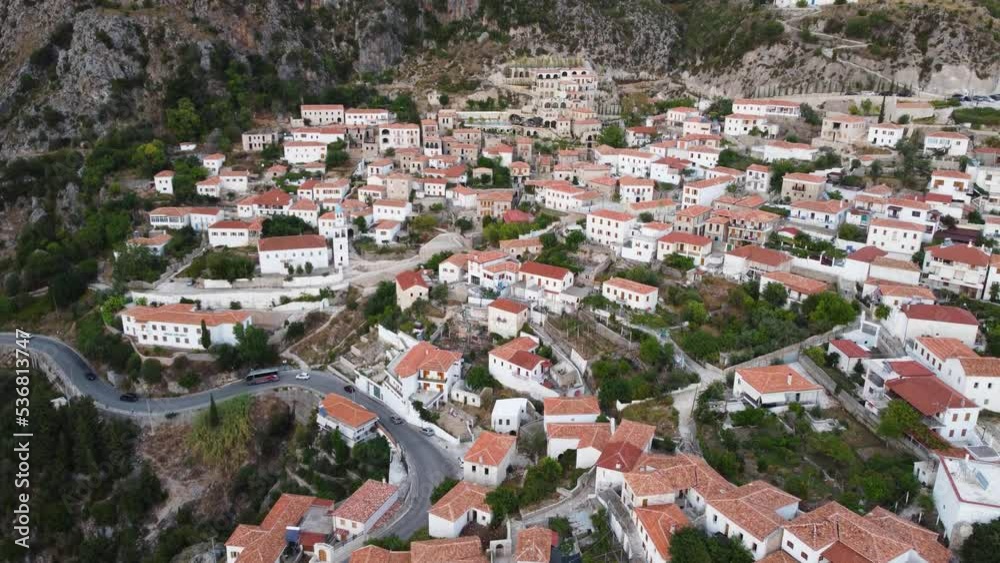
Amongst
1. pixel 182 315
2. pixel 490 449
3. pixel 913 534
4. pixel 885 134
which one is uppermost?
pixel 885 134

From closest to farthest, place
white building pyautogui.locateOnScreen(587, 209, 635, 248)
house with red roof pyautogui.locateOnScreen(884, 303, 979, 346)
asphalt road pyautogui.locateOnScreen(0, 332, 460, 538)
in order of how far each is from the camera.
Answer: asphalt road pyautogui.locateOnScreen(0, 332, 460, 538), house with red roof pyautogui.locateOnScreen(884, 303, 979, 346), white building pyautogui.locateOnScreen(587, 209, 635, 248)

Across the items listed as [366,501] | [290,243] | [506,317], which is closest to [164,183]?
[290,243]

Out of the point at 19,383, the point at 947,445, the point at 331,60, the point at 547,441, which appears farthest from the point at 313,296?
the point at 331,60

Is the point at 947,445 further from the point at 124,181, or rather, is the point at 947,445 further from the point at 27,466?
the point at 124,181

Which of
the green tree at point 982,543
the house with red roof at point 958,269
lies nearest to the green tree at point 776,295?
the house with red roof at point 958,269

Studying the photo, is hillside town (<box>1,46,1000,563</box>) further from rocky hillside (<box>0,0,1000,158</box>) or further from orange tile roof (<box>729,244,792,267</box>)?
rocky hillside (<box>0,0,1000,158</box>)

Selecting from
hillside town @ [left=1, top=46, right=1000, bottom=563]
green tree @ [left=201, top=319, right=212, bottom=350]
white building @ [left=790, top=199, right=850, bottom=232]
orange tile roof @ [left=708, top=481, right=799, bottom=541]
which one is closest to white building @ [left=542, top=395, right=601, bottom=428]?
hillside town @ [left=1, top=46, right=1000, bottom=563]

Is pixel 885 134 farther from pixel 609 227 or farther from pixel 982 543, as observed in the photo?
pixel 982 543
